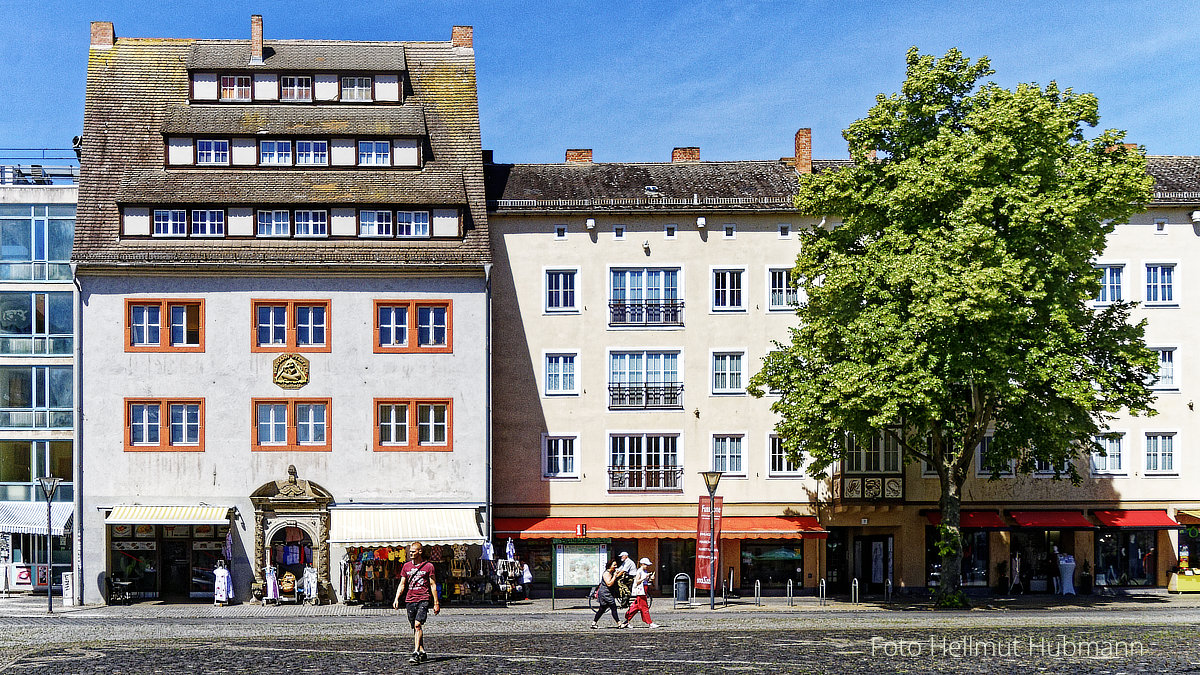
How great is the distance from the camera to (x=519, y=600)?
44.1 metres

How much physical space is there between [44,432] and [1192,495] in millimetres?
42467

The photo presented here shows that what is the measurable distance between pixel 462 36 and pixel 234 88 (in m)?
9.32

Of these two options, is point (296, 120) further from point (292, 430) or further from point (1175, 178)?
point (1175, 178)

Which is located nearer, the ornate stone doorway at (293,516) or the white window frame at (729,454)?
the ornate stone doorway at (293,516)

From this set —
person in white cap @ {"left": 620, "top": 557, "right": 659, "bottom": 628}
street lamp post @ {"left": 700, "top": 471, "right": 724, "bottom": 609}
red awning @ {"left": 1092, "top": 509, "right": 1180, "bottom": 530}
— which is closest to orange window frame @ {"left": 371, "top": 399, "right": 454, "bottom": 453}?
street lamp post @ {"left": 700, "top": 471, "right": 724, "bottom": 609}

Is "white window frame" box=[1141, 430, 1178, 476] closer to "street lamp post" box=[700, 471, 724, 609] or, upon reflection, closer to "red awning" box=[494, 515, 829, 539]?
"red awning" box=[494, 515, 829, 539]

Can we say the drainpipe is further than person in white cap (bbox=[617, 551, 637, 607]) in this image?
Yes

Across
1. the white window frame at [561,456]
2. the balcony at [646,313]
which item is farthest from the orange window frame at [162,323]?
the balcony at [646,313]

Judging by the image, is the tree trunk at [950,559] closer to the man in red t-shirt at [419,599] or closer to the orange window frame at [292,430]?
the orange window frame at [292,430]

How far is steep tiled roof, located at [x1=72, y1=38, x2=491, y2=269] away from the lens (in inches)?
1722

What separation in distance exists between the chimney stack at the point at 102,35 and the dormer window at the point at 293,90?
7.10 meters

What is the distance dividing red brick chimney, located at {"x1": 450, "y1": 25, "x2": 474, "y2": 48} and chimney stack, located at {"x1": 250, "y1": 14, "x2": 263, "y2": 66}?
24.1 feet

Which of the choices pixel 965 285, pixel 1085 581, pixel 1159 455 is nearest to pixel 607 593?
pixel 965 285

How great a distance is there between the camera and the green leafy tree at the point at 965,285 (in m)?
37.7
